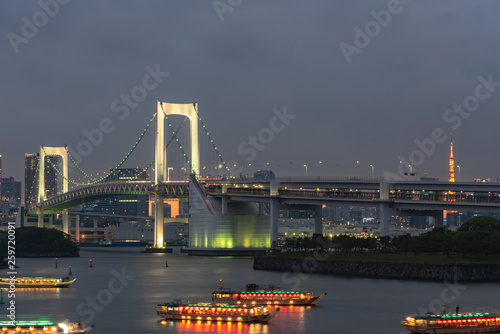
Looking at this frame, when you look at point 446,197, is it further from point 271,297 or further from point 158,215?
point 158,215

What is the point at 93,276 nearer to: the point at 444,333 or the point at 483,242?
the point at 483,242

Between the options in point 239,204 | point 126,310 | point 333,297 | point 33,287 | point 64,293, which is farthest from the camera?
point 239,204

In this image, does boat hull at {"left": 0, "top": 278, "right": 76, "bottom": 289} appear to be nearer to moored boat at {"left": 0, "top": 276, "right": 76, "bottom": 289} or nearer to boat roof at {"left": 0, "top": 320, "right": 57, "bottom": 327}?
moored boat at {"left": 0, "top": 276, "right": 76, "bottom": 289}

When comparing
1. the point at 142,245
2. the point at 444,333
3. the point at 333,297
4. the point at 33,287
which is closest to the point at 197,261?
the point at 33,287

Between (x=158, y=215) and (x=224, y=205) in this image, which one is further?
(x=158, y=215)

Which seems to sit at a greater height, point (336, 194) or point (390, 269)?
point (336, 194)

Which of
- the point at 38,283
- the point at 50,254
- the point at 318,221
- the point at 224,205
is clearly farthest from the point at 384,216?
the point at 50,254
